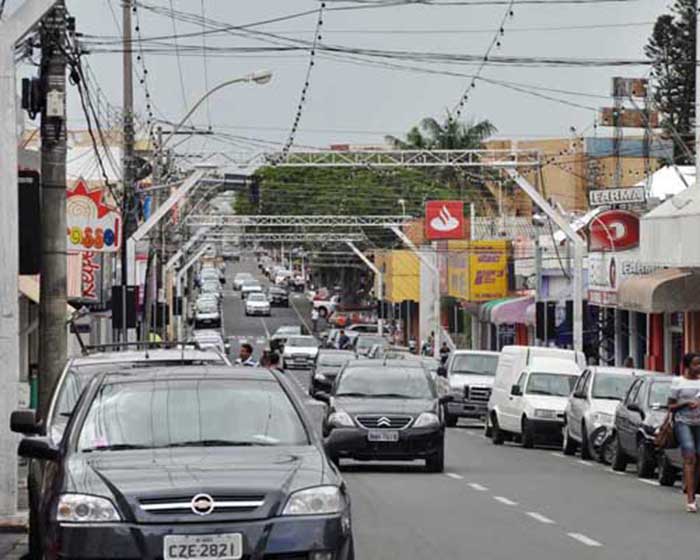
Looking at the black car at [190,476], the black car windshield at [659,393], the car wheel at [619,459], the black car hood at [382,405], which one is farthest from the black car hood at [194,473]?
the car wheel at [619,459]

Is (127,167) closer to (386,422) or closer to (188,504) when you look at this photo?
(386,422)

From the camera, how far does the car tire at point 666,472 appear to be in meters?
25.6

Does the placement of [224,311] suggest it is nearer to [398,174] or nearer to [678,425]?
[398,174]

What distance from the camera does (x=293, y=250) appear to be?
5650 inches

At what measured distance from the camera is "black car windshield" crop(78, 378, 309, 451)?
1244 centimetres

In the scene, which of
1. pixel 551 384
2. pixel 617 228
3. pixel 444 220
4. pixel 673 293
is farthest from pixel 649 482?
pixel 444 220

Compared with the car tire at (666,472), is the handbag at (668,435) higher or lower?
higher

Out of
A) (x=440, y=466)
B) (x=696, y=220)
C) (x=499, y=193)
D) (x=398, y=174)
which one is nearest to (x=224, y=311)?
(x=398, y=174)

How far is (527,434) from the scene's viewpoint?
3756 cm

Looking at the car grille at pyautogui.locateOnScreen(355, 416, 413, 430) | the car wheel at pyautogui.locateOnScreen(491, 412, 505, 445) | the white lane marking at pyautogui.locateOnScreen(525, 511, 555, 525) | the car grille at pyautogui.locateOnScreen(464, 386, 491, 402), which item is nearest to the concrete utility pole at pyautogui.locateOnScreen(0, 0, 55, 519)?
the white lane marking at pyautogui.locateOnScreen(525, 511, 555, 525)

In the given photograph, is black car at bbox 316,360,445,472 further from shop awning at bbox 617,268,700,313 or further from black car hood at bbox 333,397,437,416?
shop awning at bbox 617,268,700,313

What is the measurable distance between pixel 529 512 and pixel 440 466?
6.82 meters

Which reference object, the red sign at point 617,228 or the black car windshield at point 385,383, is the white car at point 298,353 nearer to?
the red sign at point 617,228

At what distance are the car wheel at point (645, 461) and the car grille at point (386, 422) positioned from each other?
3.53 m
